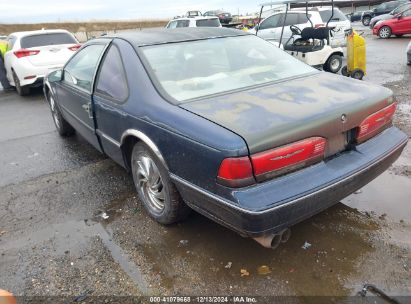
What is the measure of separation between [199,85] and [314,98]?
906 millimetres

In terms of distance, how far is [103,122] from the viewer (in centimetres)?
349

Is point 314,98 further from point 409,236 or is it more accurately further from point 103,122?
point 103,122

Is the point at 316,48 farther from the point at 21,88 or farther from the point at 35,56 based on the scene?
the point at 21,88

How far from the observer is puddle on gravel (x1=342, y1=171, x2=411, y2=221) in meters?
3.15

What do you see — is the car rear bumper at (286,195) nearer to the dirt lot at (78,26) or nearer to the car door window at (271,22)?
the car door window at (271,22)

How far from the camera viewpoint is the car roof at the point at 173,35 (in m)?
3.27

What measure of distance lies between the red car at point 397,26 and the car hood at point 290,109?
17.2m

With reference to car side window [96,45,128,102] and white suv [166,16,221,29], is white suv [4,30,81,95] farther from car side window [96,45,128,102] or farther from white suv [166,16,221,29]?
white suv [166,16,221,29]

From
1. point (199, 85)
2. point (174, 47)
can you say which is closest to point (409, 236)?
point (199, 85)

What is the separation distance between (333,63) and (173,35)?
7252mm

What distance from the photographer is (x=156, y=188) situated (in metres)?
3.04

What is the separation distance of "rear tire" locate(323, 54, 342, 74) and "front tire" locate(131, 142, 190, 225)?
304 inches

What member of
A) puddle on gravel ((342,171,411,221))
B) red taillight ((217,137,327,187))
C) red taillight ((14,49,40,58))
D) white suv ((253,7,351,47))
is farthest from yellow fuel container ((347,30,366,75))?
red taillight ((14,49,40,58))

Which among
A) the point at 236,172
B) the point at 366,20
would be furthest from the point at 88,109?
the point at 366,20
